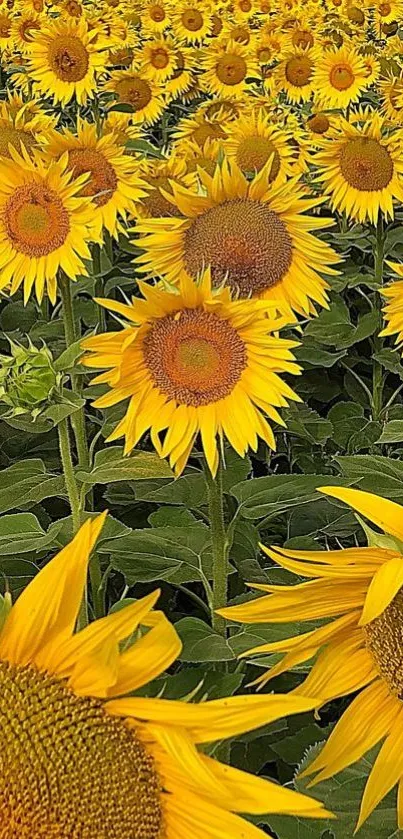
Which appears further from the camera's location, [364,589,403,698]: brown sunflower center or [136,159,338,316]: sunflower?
[136,159,338,316]: sunflower

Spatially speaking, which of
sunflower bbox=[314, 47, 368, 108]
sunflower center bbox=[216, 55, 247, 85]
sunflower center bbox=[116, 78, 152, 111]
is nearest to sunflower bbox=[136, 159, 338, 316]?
sunflower center bbox=[116, 78, 152, 111]

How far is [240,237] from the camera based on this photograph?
5.07 ft

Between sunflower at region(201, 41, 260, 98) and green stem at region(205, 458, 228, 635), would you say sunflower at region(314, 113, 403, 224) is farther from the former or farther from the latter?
sunflower at region(201, 41, 260, 98)

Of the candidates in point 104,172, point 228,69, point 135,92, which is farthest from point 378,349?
point 228,69

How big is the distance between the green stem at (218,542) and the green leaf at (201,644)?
4 cm

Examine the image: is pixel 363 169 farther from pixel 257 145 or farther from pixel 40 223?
pixel 40 223

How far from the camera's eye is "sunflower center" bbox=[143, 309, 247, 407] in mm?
1294

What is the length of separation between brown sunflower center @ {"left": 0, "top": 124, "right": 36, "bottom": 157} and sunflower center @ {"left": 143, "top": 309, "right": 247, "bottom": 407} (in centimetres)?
96

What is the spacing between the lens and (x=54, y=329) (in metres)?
2.11

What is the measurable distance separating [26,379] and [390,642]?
61 cm

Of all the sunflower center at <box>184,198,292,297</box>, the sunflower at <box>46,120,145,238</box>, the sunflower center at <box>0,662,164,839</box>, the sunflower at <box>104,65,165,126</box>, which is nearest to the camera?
the sunflower center at <box>0,662,164,839</box>

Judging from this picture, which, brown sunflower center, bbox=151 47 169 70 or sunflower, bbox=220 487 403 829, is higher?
brown sunflower center, bbox=151 47 169 70

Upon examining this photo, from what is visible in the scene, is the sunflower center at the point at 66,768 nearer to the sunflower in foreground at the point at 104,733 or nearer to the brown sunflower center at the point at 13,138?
the sunflower in foreground at the point at 104,733

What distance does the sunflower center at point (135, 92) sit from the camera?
10.3ft
